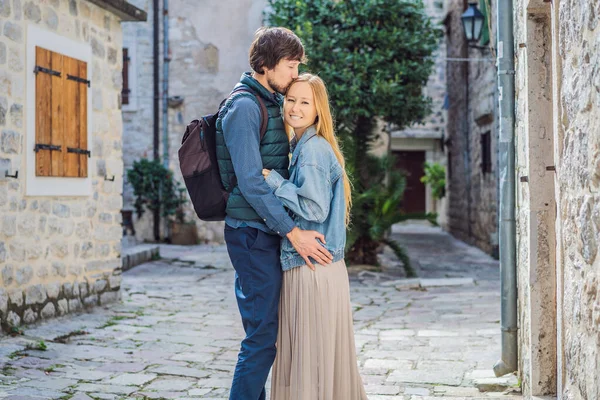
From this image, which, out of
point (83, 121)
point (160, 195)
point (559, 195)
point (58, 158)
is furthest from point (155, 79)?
point (559, 195)

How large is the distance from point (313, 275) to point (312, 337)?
0.81 ft

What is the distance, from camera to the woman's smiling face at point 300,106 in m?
3.12

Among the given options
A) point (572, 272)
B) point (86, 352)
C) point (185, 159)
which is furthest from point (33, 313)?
point (572, 272)

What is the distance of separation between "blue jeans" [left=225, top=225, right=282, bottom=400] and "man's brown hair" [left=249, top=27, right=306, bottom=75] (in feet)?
2.24

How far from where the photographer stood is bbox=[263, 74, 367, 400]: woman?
10.1 feet

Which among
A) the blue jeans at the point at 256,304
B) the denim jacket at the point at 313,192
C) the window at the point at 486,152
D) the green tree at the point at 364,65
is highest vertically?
the green tree at the point at 364,65

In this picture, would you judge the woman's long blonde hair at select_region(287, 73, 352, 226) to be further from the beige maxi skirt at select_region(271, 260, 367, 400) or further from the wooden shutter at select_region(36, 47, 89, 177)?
the wooden shutter at select_region(36, 47, 89, 177)

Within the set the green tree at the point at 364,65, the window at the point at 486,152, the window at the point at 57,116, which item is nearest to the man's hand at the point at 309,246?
the window at the point at 57,116

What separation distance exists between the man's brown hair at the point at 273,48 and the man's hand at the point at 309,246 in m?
0.69

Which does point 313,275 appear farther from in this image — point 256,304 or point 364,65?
point 364,65

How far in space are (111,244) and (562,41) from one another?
5.61 metres

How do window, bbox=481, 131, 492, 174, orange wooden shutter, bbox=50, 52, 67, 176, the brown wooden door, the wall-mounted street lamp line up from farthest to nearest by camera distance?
the brown wooden door, window, bbox=481, 131, 492, 174, the wall-mounted street lamp, orange wooden shutter, bbox=50, 52, 67, 176

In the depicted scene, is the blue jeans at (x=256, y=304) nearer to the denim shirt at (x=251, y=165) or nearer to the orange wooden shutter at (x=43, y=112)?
the denim shirt at (x=251, y=165)

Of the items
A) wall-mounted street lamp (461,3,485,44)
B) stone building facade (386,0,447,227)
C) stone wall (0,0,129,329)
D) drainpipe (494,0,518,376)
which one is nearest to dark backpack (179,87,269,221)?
drainpipe (494,0,518,376)
